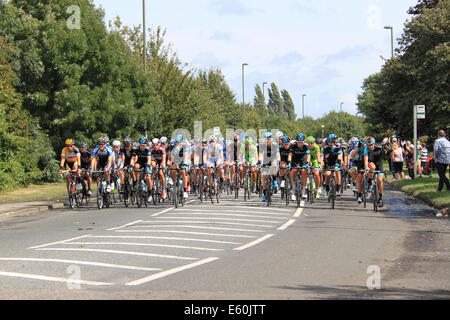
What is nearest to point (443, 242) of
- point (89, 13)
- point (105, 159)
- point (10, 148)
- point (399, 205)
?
point (399, 205)

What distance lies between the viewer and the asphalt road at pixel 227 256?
765cm

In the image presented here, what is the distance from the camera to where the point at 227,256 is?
10.3m

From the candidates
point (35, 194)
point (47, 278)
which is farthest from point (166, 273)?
point (35, 194)

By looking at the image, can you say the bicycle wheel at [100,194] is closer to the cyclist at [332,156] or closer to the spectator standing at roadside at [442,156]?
the cyclist at [332,156]

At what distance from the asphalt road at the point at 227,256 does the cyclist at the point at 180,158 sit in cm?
220

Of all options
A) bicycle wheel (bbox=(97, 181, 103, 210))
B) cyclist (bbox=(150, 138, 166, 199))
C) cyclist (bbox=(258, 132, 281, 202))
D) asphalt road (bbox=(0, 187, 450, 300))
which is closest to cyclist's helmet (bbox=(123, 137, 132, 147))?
cyclist (bbox=(150, 138, 166, 199))

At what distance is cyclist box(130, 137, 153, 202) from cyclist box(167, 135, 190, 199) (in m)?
0.65

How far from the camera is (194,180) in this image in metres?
23.2

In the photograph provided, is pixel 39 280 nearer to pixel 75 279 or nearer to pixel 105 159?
pixel 75 279

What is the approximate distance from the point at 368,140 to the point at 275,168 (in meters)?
3.06

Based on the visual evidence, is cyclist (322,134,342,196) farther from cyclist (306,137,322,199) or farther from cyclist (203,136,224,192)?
cyclist (203,136,224,192)

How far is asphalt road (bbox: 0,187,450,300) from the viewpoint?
7.65 m

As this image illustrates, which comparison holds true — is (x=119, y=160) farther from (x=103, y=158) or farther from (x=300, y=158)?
(x=300, y=158)

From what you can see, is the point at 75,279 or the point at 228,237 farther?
the point at 228,237
